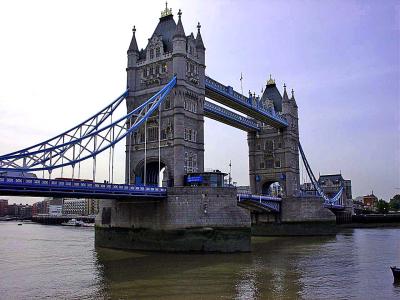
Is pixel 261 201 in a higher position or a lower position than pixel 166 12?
lower

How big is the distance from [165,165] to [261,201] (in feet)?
57.3

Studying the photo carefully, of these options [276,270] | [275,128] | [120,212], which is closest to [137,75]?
[120,212]

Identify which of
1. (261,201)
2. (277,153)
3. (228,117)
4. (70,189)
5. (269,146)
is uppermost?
(228,117)

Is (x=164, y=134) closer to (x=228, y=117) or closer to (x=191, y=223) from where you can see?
(x=191, y=223)

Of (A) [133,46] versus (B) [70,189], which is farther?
(A) [133,46]

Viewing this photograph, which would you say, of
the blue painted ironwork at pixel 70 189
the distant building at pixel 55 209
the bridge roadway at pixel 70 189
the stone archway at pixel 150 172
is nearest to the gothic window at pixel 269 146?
the stone archway at pixel 150 172

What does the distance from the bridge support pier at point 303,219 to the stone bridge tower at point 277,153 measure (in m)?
6.28

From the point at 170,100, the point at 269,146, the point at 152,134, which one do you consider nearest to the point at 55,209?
the point at 269,146

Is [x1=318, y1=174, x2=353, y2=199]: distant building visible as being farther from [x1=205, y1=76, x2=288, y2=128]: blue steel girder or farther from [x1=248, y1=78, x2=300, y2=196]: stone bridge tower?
[x1=205, y1=76, x2=288, y2=128]: blue steel girder

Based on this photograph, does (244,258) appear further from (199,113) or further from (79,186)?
(199,113)

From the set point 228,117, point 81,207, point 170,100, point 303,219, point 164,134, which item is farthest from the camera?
point 81,207

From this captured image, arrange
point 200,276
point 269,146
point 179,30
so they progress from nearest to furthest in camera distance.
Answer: point 200,276 < point 179,30 < point 269,146

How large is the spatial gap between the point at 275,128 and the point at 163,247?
39890mm

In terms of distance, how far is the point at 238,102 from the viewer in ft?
180
